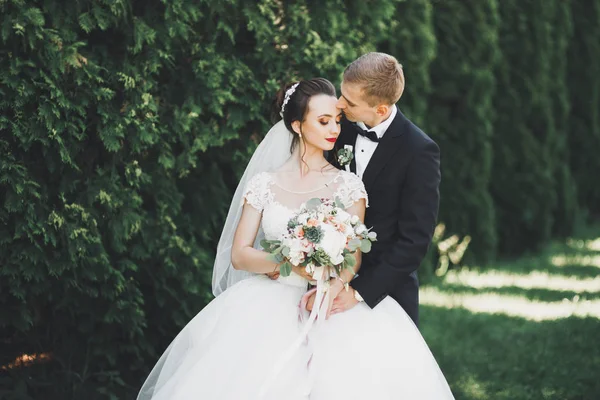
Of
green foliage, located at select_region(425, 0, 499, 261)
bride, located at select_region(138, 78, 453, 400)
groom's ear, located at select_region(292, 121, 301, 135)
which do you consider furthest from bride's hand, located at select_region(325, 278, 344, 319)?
green foliage, located at select_region(425, 0, 499, 261)

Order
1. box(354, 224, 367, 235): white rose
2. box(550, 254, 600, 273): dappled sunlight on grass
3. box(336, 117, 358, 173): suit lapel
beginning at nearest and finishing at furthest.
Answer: box(354, 224, 367, 235): white rose, box(336, 117, 358, 173): suit lapel, box(550, 254, 600, 273): dappled sunlight on grass

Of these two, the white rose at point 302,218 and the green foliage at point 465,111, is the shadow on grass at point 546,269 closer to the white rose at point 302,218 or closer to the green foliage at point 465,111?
the green foliage at point 465,111

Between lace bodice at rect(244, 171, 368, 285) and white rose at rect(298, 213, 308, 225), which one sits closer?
white rose at rect(298, 213, 308, 225)

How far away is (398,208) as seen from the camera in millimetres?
3822

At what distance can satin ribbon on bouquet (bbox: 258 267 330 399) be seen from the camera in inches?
133

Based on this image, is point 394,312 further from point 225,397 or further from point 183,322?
→ point 183,322

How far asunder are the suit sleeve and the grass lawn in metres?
1.88

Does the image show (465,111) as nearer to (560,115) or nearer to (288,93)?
(560,115)

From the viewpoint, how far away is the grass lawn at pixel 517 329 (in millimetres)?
5496

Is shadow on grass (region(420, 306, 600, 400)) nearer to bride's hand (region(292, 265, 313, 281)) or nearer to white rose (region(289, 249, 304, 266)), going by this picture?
bride's hand (region(292, 265, 313, 281))

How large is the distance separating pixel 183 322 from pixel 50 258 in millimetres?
960

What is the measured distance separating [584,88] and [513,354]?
279 inches

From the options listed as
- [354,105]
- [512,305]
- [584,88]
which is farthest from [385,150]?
[584,88]

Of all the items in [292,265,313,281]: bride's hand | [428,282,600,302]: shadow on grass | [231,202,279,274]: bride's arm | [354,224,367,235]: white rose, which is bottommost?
[428,282,600,302]: shadow on grass
